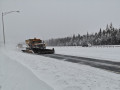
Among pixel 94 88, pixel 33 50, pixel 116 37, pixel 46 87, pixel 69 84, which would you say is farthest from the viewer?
pixel 116 37

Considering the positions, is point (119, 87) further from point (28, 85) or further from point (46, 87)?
point (28, 85)

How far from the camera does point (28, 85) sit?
446 centimetres

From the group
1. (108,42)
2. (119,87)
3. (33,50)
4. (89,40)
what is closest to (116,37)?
(108,42)

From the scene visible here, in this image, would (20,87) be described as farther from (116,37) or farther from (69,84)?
(116,37)

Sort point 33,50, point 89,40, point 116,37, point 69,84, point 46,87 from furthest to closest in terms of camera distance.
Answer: point 89,40 → point 116,37 → point 33,50 → point 69,84 → point 46,87

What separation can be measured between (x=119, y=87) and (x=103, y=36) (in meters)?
73.1

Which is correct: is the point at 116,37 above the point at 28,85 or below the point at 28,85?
above

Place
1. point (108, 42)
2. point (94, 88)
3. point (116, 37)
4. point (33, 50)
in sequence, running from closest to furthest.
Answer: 1. point (94, 88)
2. point (33, 50)
3. point (116, 37)
4. point (108, 42)

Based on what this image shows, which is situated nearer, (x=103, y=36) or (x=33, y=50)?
(x=33, y=50)

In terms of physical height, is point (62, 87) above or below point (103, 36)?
below

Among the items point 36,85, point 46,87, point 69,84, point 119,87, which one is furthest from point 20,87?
point 119,87

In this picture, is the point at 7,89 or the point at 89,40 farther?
the point at 89,40

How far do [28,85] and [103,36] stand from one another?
244 feet

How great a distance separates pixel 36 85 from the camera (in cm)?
432
